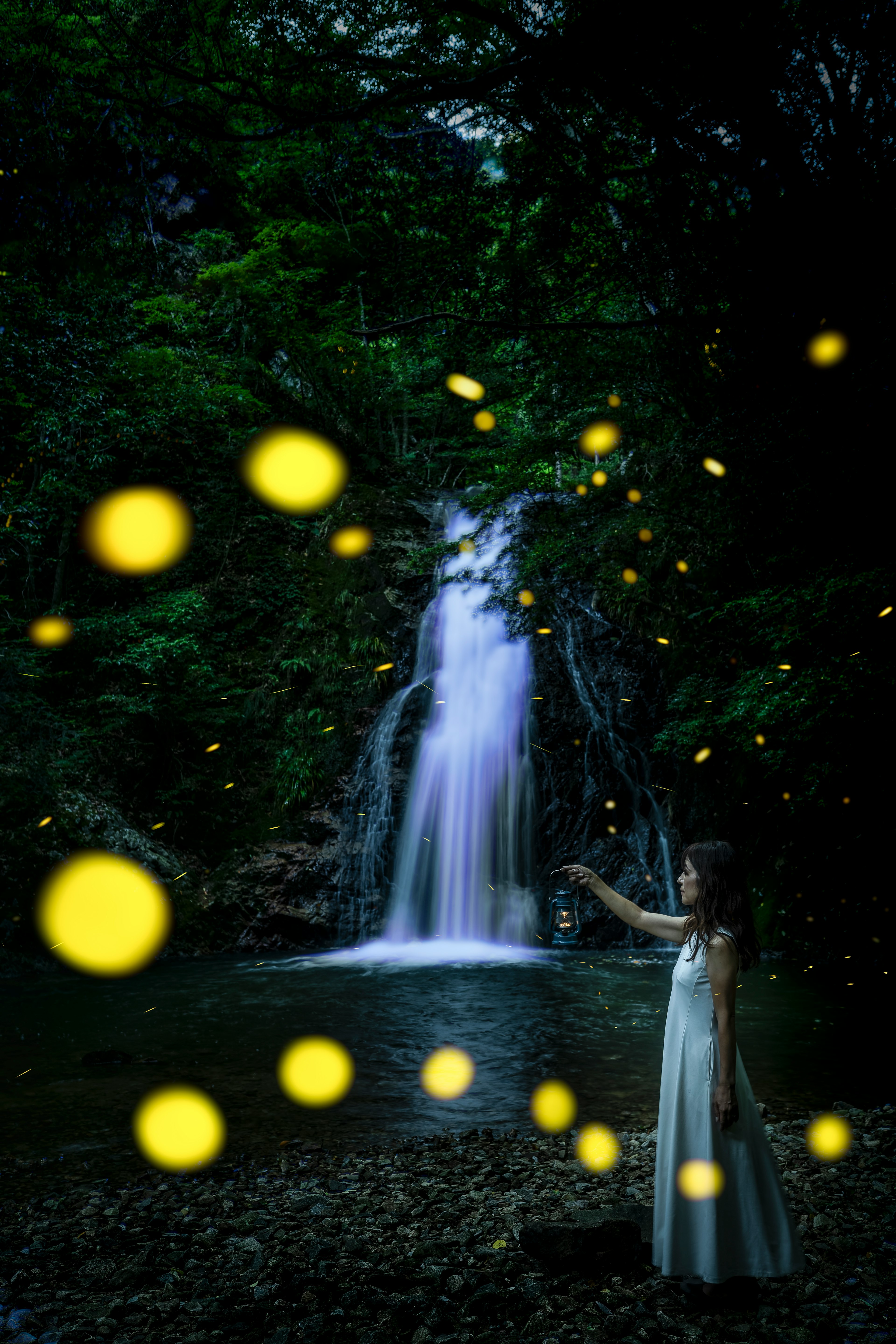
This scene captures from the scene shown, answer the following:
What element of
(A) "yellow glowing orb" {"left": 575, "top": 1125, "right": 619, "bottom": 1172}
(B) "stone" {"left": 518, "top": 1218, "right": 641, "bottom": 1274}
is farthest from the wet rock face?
(B) "stone" {"left": 518, "top": 1218, "right": 641, "bottom": 1274}

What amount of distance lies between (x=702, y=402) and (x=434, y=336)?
2.96m

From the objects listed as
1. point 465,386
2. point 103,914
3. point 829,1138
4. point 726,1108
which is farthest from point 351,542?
point 726,1108

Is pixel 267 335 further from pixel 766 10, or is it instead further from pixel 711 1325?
pixel 711 1325

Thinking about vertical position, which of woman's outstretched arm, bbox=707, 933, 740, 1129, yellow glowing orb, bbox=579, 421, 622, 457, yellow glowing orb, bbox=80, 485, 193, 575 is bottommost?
woman's outstretched arm, bbox=707, 933, 740, 1129

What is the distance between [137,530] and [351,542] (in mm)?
4510

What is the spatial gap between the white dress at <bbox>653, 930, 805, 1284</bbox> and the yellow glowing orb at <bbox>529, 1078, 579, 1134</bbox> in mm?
2222

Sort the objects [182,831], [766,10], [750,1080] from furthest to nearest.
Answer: [182,831], [750,1080], [766,10]

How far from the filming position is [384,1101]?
586 cm

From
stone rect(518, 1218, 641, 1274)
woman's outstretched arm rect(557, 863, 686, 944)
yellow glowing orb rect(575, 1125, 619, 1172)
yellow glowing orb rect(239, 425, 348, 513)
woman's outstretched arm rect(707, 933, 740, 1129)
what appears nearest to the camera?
woman's outstretched arm rect(707, 933, 740, 1129)

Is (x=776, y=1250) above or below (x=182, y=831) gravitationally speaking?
below

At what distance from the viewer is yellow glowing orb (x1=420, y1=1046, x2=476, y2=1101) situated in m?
6.03

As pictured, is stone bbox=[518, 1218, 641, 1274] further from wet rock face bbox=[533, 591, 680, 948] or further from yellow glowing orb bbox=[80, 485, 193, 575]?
yellow glowing orb bbox=[80, 485, 193, 575]

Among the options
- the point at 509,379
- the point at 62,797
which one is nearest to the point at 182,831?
the point at 62,797

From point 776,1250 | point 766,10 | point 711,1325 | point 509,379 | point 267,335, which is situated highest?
point 267,335
